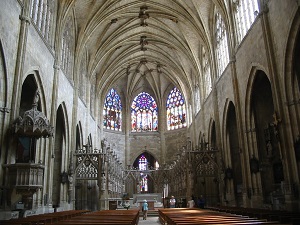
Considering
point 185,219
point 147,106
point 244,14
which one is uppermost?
point 147,106

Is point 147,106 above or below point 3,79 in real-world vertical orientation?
above

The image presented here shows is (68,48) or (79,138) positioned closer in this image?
(68,48)

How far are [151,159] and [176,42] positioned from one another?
55.4ft

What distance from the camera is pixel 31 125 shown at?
36.1 feet

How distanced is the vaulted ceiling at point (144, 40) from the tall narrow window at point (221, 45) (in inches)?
31.6

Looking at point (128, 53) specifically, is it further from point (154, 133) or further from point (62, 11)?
point (62, 11)

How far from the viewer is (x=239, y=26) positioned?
16.8 metres

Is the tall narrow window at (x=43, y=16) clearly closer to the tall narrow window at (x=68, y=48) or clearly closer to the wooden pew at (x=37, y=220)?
the tall narrow window at (x=68, y=48)

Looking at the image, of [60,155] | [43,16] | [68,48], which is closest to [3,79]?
[43,16]

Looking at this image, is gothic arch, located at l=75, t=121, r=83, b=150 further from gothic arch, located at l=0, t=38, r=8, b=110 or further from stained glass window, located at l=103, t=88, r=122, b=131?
stained glass window, located at l=103, t=88, r=122, b=131

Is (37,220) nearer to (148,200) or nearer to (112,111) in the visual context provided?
(148,200)

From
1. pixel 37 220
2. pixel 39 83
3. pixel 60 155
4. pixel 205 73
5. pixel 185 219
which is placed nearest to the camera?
pixel 185 219

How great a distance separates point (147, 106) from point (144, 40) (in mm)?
10853

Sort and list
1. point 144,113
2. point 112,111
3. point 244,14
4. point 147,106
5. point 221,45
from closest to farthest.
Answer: point 244,14 → point 221,45 → point 112,111 → point 144,113 → point 147,106
